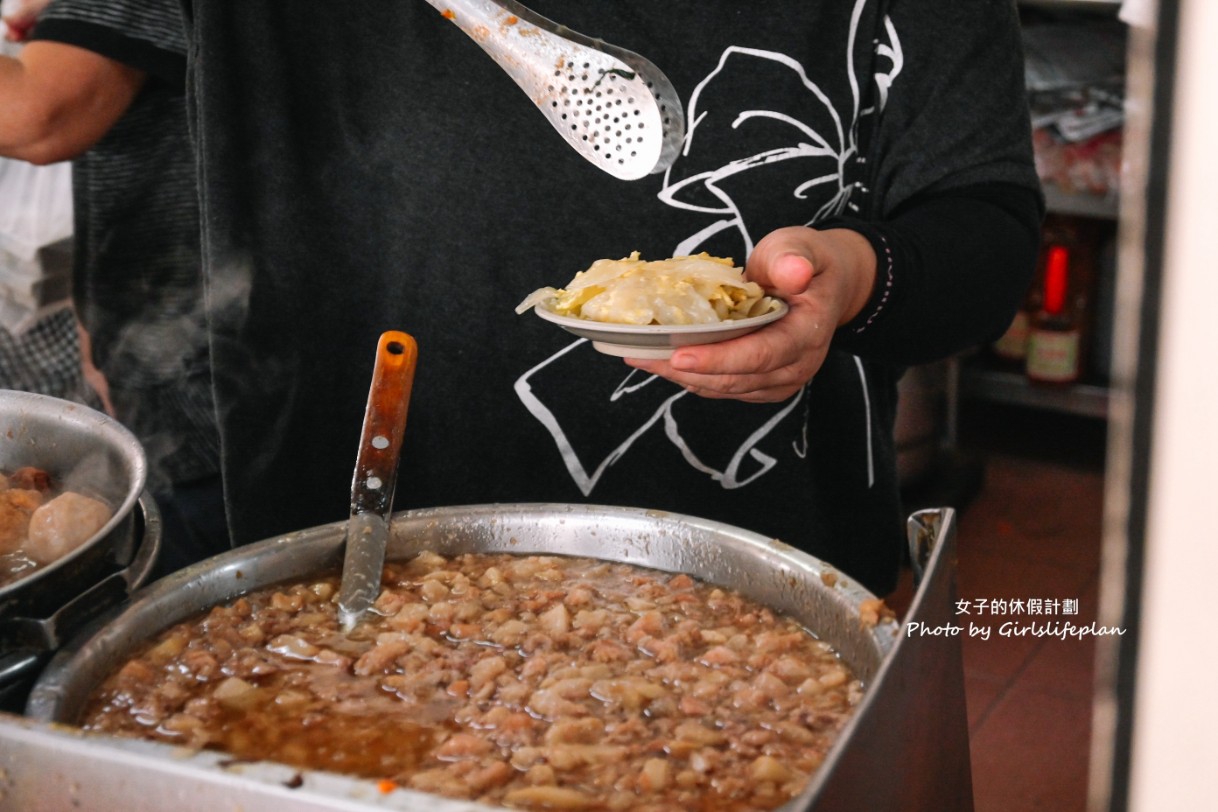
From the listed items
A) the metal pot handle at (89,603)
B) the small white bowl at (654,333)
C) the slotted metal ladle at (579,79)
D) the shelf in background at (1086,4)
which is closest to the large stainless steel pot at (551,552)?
the metal pot handle at (89,603)

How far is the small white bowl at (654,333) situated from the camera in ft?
3.85

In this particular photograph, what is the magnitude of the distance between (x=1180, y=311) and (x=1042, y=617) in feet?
11.0

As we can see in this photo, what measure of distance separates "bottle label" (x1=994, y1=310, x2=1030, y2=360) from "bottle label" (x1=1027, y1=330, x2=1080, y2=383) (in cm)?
8

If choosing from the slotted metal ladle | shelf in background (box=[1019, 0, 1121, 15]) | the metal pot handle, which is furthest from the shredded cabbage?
shelf in background (box=[1019, 0, 1121, 15])

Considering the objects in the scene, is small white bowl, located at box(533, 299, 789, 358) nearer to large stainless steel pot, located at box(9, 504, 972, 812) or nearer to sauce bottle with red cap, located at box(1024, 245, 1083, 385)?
large stainless steel pot, located at box(9, 504, 972, 812)

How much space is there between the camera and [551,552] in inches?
54.8

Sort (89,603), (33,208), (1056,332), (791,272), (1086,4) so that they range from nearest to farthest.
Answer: (89,603)
(791,272)
(33,208)
(1086,4)
(1056,332)

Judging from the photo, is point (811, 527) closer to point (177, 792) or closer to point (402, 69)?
point (402, 69)

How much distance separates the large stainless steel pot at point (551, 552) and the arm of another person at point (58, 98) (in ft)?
2.98

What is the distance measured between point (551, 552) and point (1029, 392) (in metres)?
3.28

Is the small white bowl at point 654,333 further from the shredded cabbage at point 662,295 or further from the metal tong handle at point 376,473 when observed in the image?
the metal tong handle at point 376,473

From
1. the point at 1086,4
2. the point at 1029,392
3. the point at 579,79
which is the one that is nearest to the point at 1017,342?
the point at 1029,392

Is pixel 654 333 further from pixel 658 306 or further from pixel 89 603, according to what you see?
pixel 89 603

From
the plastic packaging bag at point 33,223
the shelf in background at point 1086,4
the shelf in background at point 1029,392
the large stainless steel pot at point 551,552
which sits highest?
the shelf in background at point 1086,4
